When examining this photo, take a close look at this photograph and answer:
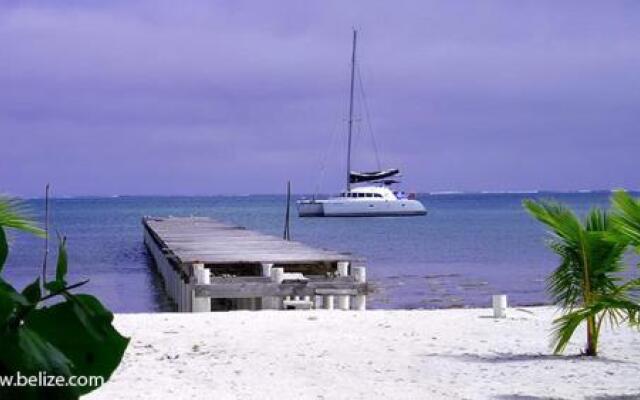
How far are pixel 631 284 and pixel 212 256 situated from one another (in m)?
19.2

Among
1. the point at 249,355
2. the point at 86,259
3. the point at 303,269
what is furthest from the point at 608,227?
the point at 86,259

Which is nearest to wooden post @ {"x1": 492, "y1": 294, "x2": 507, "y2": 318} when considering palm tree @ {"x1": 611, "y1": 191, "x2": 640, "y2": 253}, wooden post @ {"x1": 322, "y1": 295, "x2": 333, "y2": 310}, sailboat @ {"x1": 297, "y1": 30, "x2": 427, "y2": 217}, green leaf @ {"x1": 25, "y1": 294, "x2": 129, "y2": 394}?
wooden post @ {"x1": 322, "y1": 295, "x2": 333, "y2": 310}

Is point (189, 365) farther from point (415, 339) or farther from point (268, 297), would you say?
point (268, 297)

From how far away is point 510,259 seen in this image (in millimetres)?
52000

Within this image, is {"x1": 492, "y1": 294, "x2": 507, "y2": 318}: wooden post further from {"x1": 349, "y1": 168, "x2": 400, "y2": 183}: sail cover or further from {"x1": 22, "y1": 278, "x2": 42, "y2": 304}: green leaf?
{"x1": 349, "y1": 168, "x2": 400, "y2": 183}: sail cover

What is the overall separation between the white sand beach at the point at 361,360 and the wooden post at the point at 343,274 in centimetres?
462

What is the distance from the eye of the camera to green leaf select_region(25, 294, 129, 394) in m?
1.59

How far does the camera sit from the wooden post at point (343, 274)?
19781 millimetres

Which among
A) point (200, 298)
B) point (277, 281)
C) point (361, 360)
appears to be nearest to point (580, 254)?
point (361, 360)

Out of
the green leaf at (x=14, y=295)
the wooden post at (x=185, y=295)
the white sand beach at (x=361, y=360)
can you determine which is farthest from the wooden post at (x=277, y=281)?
the green leaf at (x=14, y=295)

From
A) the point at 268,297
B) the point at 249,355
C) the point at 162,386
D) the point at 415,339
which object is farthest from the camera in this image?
the point at 268,297

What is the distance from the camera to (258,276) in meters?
24.3

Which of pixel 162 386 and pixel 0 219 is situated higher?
pixel 0 219

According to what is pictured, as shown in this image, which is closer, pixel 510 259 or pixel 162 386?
pixel 162 386
